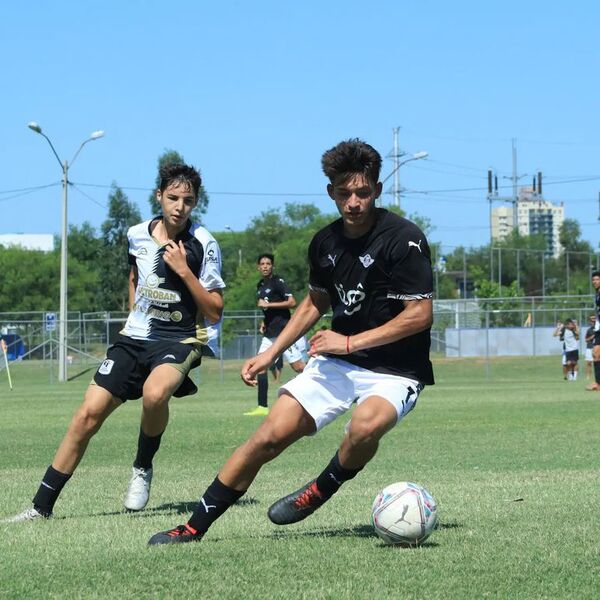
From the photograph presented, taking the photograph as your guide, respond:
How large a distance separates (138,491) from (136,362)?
855 millimetres

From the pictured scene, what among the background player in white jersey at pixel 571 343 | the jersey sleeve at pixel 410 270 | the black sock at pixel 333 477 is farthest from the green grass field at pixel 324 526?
the background player in white jersey at pixel 571 343

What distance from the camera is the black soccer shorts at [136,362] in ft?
26.1

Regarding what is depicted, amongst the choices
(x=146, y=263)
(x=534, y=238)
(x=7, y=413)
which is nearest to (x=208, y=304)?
(x=146, y=263)

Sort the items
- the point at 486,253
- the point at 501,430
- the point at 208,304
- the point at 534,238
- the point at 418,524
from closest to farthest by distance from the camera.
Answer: the point at 418,524 < the point at 208,304 < the point at 501,430 < the point at 486,253 < the point at 534,238

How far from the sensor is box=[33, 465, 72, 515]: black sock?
7723 millimetres

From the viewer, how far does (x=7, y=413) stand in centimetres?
2075

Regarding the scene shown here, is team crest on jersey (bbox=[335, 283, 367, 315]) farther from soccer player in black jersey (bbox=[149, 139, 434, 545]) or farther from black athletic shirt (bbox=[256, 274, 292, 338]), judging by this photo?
black athletic shirt (bbox=[256, 274, 292, 338])

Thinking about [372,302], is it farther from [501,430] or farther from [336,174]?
[501,430]

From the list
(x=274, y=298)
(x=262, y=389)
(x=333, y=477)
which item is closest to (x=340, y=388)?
(x=333, y=477)

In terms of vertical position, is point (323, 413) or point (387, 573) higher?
point (323, 413)

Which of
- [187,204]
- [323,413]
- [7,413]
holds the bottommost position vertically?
[7,413]

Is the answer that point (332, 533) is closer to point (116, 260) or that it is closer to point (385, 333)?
point (385, 333)

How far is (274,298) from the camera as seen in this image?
19359 millimetres

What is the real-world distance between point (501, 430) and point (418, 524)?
923cm
